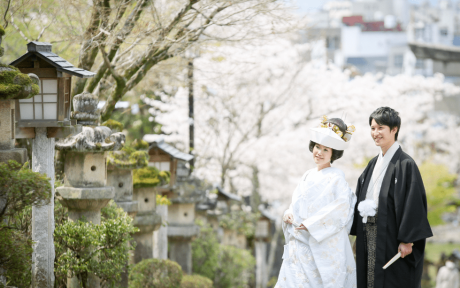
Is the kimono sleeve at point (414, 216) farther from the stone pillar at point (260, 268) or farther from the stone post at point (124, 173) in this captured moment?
the stone pillar at point (260, 268)

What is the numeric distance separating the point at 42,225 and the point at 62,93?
4.22 ft

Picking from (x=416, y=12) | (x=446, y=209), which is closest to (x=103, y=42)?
(x=446, y=209)

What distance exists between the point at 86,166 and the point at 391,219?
322 centimetres

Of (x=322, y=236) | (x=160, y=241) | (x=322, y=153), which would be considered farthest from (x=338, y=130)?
(x=160, y=241)

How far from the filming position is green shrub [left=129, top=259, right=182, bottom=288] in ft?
25.1

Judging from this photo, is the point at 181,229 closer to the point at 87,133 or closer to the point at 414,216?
the point at 87,133

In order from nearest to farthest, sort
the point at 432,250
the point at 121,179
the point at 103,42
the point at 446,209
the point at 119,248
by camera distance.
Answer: the point at 119,248 → the point at 103,42 → the point at 121,179 → the point at 446,209 → the point at 432,250

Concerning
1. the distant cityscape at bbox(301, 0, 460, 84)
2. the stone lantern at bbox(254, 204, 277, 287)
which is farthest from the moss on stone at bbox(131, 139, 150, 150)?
the distant cityscape at bbox(301, 0, 460, 84)

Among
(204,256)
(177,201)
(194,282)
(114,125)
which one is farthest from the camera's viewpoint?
(204,256)

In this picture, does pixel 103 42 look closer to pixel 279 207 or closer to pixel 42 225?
pixel 42 225

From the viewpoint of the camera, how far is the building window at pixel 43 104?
490 cm

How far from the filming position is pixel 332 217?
4.72 metres

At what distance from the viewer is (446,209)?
23.6 metres

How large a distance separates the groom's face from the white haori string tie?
21.3 inches
